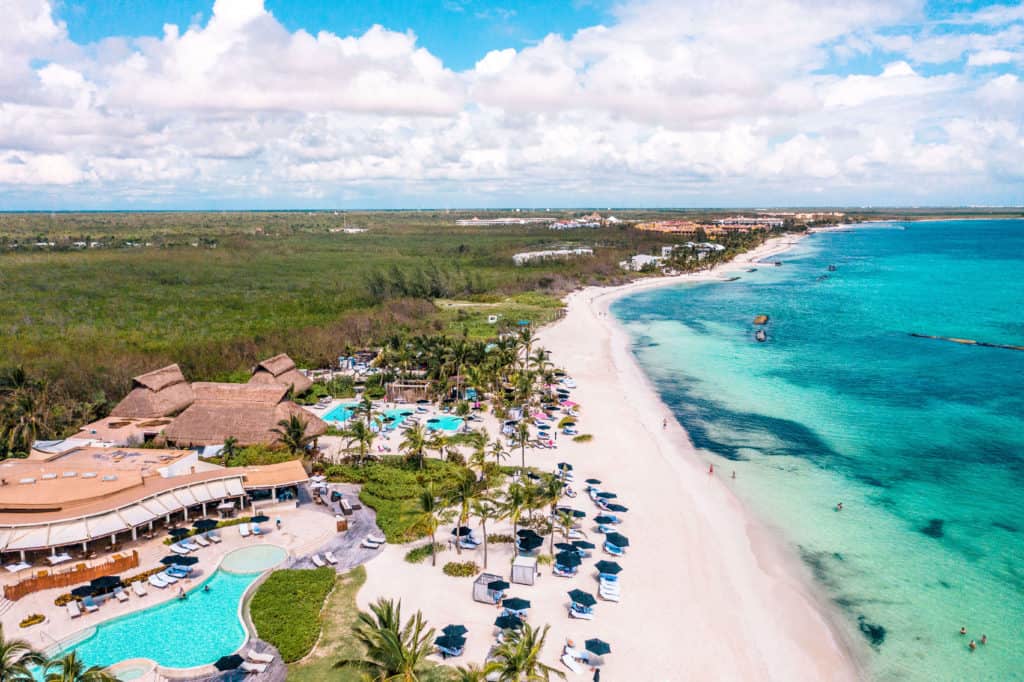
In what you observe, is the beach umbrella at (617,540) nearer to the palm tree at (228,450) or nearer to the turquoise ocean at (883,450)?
the turquoise ocean at (883,450)

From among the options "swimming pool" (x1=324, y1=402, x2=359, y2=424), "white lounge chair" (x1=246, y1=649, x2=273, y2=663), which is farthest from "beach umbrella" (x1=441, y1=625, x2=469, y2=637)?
"swimming pool" (x1=324, y1=402, x2=359, y2=424)

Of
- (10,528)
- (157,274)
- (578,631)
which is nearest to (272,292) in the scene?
(157,274)

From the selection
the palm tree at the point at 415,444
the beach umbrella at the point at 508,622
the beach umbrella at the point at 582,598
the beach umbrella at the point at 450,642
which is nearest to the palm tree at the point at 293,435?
the palm tree at the point at 415,444

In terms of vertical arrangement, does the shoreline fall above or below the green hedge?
below

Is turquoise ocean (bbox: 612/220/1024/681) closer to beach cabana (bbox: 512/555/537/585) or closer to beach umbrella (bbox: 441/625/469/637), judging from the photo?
beach cabana (bbox: 512/555/537/585)

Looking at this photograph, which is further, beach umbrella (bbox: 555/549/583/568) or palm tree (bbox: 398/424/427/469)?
palm tree (bbox: 398/424/427/469)

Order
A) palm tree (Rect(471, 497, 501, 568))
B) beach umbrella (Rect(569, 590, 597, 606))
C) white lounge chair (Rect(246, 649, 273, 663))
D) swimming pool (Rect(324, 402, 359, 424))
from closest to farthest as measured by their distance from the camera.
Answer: white lounge chair (Rect(246, 649, 273, 663))
beach umbrella (Rect(569, 590, 597, 606))
palm tree (Rect(471, 497, 501, 568))
swimming pool (Rect(324, 402, 359, 424))

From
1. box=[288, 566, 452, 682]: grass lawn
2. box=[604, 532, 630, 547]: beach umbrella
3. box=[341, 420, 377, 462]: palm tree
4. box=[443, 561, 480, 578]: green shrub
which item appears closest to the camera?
box=[288, 566, 452, 682]: grass lawn
